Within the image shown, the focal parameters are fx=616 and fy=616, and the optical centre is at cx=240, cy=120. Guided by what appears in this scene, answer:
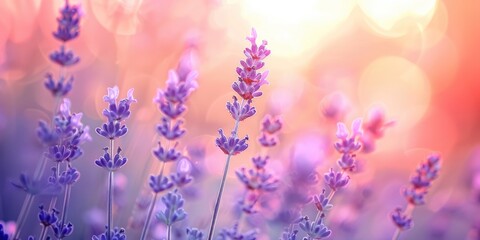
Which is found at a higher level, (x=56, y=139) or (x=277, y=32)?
(x=277, y=32)

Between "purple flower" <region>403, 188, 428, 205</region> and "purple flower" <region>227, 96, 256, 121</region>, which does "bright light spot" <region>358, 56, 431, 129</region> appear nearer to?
"purple flower" <region>403, 188, 428, 205</region>

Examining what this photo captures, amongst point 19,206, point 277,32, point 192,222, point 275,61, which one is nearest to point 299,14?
point 277,32

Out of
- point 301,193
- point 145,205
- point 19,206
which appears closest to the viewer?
point 301,193

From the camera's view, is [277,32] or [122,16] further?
[277,32]

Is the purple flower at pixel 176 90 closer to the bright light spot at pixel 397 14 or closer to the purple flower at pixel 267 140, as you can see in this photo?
the purple flower at pixel 267 140

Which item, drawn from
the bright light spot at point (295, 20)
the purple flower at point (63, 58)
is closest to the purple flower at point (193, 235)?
the purple flower at point (63, 58)

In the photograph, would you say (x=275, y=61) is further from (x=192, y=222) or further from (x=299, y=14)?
(x=192, y=222)

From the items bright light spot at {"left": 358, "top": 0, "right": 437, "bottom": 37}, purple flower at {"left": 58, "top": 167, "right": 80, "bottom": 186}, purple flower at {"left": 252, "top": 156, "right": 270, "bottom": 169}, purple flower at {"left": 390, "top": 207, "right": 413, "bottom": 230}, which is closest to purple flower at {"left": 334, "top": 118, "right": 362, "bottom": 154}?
purple flower at {"left": 252, "top": 156, "right": 270, "bottom": 169}
